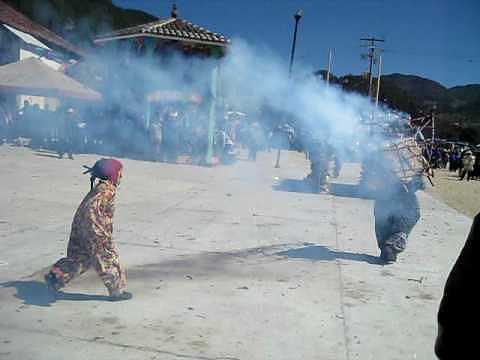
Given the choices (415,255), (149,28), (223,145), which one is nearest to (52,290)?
(415,255)

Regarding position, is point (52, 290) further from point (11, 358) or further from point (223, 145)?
point (223, 145)

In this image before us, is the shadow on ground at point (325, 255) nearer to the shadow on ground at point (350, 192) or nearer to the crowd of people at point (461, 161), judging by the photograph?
the crowd of people at point (461, 161)

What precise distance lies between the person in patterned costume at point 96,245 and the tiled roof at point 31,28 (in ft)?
65.5

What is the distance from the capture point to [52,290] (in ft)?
14.5

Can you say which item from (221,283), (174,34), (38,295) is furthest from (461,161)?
(38,295)

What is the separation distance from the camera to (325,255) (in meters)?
6.76

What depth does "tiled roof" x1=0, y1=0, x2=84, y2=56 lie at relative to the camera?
22502mm

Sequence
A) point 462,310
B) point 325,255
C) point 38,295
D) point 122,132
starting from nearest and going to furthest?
point 462,310 → point 38,295 → point 325,255 → point 122,132

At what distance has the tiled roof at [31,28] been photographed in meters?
22.5

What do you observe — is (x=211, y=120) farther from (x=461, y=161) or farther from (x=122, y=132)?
(x=461, y=161)

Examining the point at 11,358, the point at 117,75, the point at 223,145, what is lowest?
the point at 11,358

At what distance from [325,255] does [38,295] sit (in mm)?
3827

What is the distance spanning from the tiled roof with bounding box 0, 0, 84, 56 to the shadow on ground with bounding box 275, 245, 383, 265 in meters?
19.0

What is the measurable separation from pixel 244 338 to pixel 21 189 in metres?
7.15
